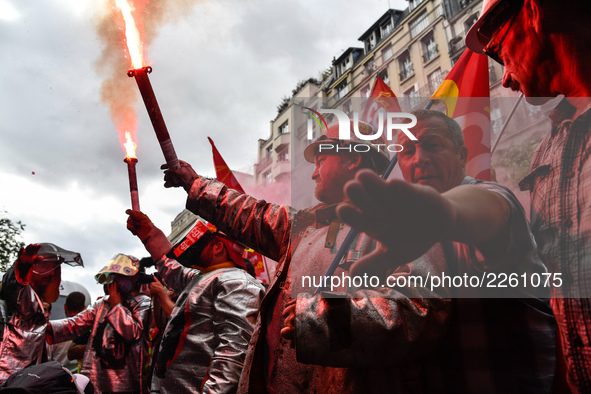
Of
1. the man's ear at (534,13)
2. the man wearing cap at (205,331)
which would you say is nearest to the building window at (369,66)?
the man wearing cap at (205,331)

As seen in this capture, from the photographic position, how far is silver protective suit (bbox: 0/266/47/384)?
405cm

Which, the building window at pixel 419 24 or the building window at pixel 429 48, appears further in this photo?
the building window at pixel 419 24

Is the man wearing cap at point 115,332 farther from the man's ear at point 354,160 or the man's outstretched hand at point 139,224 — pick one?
the man's ear at point 354,160

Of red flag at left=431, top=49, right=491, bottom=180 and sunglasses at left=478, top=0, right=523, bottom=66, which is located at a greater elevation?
sunglasses at left=478, top=0, right=523, bottom=66

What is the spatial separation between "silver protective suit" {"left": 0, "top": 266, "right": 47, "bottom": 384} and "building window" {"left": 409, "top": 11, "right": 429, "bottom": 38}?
72.6ft

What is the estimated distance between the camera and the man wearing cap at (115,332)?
4.76 meters

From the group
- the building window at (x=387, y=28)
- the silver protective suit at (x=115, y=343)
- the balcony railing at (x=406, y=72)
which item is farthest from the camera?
the building window at (x=387, y=28)

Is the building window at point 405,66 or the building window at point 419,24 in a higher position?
the building window at point 419,24

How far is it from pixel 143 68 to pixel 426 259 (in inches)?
79.4

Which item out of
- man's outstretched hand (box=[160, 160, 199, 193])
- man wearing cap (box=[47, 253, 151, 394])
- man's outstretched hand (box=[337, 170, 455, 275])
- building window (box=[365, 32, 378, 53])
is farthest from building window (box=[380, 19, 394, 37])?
man's outstretched hand (box=[337, 170, 455, 275])

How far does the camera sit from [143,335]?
16.9 feet

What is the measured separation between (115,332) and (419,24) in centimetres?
2256

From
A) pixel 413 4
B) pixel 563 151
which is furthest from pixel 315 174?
pixel 413 4

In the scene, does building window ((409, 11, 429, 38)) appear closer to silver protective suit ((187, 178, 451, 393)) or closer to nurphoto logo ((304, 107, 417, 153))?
silver protective suit ((187, 178, 451, 393))
